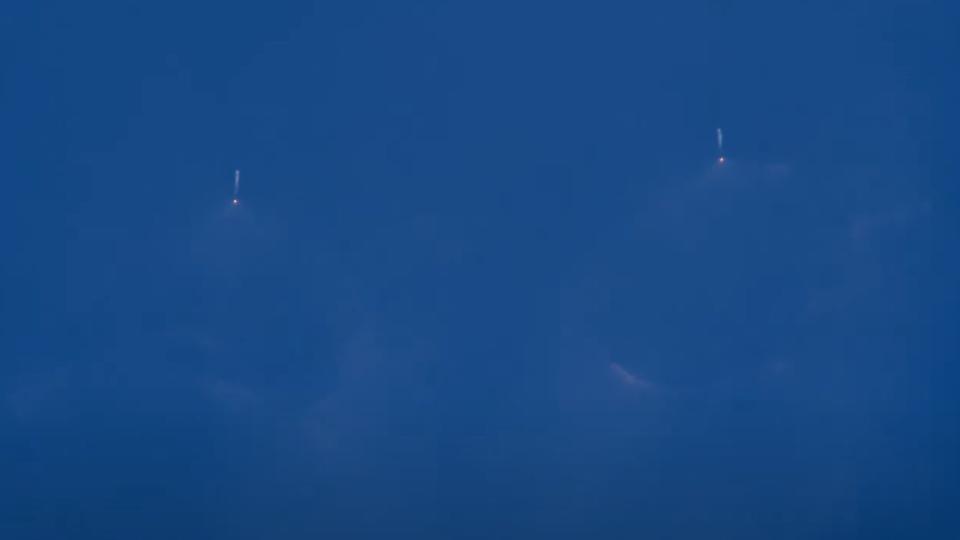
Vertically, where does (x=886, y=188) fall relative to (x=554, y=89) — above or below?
below

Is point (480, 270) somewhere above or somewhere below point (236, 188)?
below

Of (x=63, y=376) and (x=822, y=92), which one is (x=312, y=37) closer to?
(x=63, y=376)

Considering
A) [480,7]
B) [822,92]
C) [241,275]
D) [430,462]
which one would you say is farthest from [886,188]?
[241,275]

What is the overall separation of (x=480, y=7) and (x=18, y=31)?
78.5 inches

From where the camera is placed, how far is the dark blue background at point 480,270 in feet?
15.5

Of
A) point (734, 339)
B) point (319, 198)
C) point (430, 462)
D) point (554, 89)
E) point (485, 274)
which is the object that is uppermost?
point (554, 89)

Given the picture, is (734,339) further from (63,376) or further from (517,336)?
(63,376)

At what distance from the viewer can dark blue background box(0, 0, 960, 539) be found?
15.5 ft

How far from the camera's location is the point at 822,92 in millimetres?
4738

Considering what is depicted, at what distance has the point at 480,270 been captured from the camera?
190 inches

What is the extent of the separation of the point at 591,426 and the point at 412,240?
1.14 metres

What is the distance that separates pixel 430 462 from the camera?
4859 mm

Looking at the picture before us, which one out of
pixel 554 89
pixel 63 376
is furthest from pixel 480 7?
pixel 63 376

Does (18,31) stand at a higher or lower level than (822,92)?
higher
